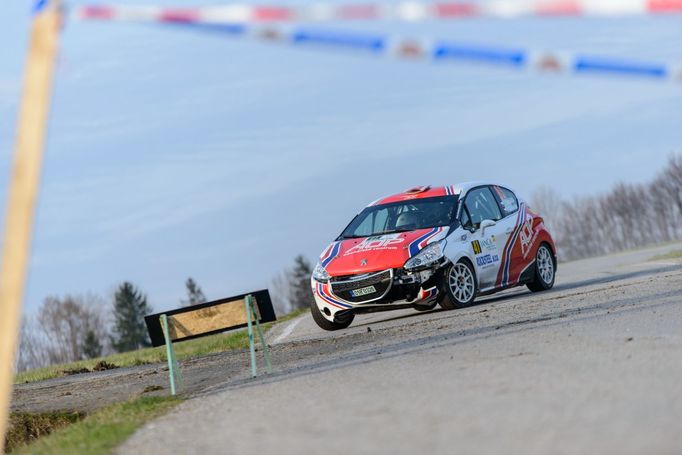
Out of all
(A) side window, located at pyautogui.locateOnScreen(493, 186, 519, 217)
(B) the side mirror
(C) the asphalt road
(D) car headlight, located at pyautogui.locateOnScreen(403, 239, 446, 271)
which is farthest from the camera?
(A) side window, located at pyautogui.locateOnScreen(493, 186, 519, 217)

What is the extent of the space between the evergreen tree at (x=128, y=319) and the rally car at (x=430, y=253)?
10060 cm

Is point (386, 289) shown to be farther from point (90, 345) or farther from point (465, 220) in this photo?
point (90, 345)

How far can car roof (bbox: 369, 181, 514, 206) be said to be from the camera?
18516 millimetres

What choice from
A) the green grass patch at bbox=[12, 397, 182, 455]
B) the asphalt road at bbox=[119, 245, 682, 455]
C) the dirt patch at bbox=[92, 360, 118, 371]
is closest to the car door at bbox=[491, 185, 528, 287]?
the asphalt road at bbox=[119, 245, 682, 455]

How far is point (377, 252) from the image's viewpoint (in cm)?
1700

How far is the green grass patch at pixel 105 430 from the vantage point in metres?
8.13

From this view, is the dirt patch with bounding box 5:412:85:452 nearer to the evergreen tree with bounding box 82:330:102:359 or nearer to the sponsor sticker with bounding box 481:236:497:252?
the sponsor sticker with bounding box 481:236:497:252

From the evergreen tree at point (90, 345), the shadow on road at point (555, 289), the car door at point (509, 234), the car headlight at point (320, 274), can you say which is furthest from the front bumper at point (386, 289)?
the evergreen tree at point (90, 345)

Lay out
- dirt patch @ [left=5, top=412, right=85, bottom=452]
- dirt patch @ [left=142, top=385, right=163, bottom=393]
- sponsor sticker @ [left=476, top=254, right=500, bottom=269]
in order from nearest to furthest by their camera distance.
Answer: dirt patch @ [left=5, top=412, right=85, bottom=452] → dirt patch @ [left=142, top=385, right=163, bottom=393] → sponsor sticker @ [left=476, top=254, right=500, bottom=269]

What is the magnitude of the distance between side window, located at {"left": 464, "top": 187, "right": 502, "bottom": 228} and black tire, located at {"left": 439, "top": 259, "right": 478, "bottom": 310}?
32.0 inches

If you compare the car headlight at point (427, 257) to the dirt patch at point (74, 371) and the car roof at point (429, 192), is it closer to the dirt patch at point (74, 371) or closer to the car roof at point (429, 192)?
the car roof at point (429, 192)

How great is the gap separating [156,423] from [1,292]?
108 inches

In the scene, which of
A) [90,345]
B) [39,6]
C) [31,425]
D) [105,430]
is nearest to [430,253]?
[31,425]

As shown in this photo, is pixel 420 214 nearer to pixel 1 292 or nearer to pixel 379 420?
pixel 379 420
